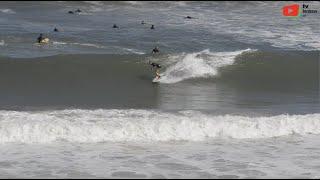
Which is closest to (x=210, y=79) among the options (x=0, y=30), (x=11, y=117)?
(x=11, y=117)

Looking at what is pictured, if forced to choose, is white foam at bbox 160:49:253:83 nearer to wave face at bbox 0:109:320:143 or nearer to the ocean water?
the ocean water

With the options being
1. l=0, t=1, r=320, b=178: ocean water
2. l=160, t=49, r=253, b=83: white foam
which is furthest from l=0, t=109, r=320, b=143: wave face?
l=160, t=49, r=253, b=83: white foam

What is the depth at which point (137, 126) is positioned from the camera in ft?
47.3

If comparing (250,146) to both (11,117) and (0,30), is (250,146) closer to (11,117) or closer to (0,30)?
(11,117)

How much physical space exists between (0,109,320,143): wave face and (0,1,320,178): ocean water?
0.02 m

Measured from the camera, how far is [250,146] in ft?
44.9

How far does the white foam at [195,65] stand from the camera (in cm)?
2322

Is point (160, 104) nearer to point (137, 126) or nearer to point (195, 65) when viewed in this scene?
point (137, 126)

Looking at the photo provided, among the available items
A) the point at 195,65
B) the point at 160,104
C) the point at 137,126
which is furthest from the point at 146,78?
the point at 137,126

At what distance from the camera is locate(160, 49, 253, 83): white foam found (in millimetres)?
23219

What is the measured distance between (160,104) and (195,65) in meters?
6.99

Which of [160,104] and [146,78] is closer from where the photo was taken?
[160,104]

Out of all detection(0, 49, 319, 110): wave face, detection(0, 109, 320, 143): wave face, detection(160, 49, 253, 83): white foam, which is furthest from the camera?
detection(160, 49, 253, 83): white foam

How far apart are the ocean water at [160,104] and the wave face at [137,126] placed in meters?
0.02
